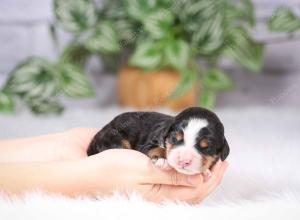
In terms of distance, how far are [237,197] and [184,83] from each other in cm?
77

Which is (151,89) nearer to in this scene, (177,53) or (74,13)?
(177,53)

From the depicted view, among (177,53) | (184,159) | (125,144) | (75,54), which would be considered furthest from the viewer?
(75,54)

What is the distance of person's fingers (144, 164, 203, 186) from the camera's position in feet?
2.54

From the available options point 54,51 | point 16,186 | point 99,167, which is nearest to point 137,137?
point 99,167

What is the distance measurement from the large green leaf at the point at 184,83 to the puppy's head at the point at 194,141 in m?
0.91

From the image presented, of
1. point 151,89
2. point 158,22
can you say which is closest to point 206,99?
point 151,89

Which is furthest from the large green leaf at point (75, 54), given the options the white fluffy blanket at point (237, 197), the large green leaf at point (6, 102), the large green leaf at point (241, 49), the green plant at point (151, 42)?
the large green leaf at point (241, 49)

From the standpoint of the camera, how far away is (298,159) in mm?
1174

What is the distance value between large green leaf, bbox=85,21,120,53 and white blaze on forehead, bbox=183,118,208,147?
1007mm

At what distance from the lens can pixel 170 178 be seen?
0.78 meters

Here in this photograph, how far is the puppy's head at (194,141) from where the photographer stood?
0.73 metres

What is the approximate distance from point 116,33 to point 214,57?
0.33 m

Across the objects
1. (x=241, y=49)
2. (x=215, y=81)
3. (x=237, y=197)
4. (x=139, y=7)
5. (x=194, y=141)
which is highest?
(x=139, y=7)

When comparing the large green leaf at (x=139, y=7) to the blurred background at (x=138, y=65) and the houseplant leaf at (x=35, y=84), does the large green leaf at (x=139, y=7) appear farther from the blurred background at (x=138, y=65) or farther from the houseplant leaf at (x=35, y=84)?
the houseplant leaf at (x=35, y=84)
